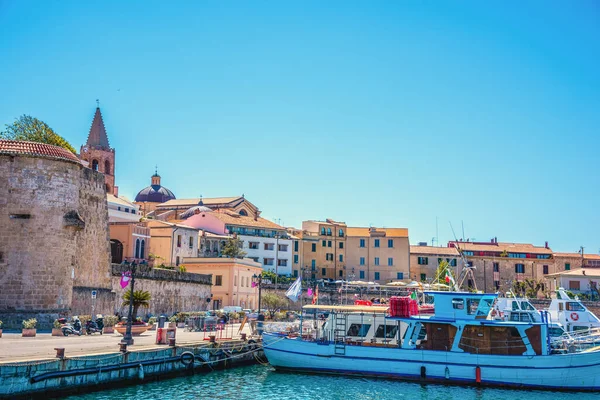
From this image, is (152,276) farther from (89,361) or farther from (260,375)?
(89,361)

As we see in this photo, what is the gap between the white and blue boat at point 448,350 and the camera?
26188 millimetres

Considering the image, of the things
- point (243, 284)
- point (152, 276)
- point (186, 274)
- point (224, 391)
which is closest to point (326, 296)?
point (243, 284)

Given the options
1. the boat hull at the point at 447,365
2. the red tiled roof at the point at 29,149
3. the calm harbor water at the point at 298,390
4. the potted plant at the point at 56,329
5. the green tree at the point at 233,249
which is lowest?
the calm harbor water at the point at 298,390

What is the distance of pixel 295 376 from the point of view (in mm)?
28031

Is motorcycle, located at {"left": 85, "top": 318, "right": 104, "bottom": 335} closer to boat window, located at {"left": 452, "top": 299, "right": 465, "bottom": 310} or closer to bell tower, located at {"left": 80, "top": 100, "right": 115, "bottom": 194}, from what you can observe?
boat window, located at {"left": 452, "top": 299, "right": 465, "bottom": 310}

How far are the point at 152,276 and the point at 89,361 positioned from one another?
21.4 meters

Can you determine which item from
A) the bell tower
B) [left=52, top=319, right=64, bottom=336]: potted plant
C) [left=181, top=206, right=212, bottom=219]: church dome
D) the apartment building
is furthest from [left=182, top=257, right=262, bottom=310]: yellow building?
the bell tower

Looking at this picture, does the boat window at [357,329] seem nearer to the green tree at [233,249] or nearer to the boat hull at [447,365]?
the boat hull at [447,365]

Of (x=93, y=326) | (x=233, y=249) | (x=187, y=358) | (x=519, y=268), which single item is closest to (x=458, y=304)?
(x=187, y=358)

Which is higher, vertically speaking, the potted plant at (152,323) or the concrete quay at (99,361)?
the potted plant at (152,323)

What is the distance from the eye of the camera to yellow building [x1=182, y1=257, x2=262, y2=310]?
54369mm

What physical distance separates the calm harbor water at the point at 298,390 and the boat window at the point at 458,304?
11.5 ft

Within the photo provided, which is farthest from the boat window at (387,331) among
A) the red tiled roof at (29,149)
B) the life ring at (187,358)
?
the red tiled roof at (29,149)

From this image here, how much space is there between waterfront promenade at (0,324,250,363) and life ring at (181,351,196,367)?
3.35 feet
